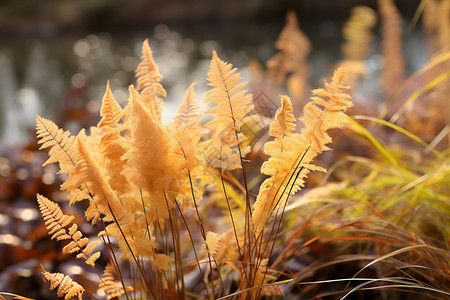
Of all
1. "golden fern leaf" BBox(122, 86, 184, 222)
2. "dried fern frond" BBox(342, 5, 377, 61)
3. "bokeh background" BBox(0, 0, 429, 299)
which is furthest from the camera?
"dried fern frond" BBox(342, 5, 377, 61)

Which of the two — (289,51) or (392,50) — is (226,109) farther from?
(392,50)

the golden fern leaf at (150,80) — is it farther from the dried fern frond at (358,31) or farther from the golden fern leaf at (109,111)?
the dried fern frond at (358,31)

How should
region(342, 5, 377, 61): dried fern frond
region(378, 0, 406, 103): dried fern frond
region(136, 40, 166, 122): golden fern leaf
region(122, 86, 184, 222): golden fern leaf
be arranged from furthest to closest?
region(378, 0, 406, 103): dried fern frond → region(342, 5, 377, 61): dried fern frond → region(136, 40, 166, 122): golden fern leaf → region(122, 86, 184, 222): golden fern leaf

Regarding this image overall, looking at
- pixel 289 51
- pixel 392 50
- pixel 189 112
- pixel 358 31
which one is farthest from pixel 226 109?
pixel 392 50

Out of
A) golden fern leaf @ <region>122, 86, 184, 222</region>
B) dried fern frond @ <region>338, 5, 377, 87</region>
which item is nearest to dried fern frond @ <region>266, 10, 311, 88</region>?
dried fern frond @ <region>338, 5, 377, 87</region>

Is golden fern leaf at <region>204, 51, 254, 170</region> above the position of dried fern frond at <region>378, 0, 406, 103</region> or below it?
below

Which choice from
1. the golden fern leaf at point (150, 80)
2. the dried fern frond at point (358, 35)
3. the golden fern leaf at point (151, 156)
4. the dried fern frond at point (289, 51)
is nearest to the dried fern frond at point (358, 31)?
the dried fern frond at point (358, 35)

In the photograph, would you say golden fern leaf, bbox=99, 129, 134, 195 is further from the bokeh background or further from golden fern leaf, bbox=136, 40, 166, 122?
the bokeh background
